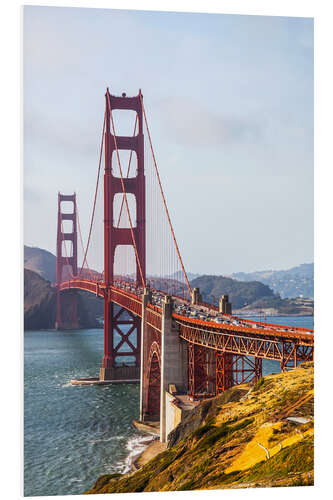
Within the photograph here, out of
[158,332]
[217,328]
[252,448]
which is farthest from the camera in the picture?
[158,332]

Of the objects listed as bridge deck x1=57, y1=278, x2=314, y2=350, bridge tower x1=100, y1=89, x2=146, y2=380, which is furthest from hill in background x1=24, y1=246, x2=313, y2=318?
bridge deck x1=57, y1=278, x2=314, y2=350

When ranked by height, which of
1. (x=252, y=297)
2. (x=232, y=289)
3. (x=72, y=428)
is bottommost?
(x=72, y=428)

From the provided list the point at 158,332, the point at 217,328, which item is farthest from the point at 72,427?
the point at 217,328

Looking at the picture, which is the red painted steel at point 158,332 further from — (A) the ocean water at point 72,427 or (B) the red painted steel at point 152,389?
(A) the ocean water at point 72,427

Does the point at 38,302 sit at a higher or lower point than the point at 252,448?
higher

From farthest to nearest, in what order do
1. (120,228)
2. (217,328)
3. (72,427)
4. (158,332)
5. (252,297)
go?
(252,297) < (120,228) < (158,332) < (72,427) < (217,328)

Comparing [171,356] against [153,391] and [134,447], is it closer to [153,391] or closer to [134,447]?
[134,447]

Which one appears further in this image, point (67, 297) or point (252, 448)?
point (67, 297)
